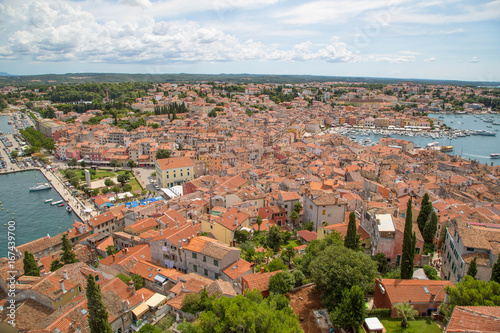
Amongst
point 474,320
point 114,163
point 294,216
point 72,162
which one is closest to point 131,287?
point 294,216

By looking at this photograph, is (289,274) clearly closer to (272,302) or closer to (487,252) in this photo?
(272,302)

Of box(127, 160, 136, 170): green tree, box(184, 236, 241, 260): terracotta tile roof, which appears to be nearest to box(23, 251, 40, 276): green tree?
box(184, 236, 241, 260): terracotta tile roof

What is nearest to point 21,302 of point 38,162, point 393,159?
point 393,159

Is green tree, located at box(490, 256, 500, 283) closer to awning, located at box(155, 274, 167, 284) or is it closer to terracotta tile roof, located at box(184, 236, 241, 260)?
terracotta tile roof, located at box(184, 236, 241, 260)

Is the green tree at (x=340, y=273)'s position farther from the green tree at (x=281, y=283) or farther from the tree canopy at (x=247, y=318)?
the tree canopy at (x=247, y=318)

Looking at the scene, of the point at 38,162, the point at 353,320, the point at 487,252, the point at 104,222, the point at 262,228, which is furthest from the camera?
the point at 38,162

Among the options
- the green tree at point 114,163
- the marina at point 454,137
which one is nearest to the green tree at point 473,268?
the green tree at point 114,163
